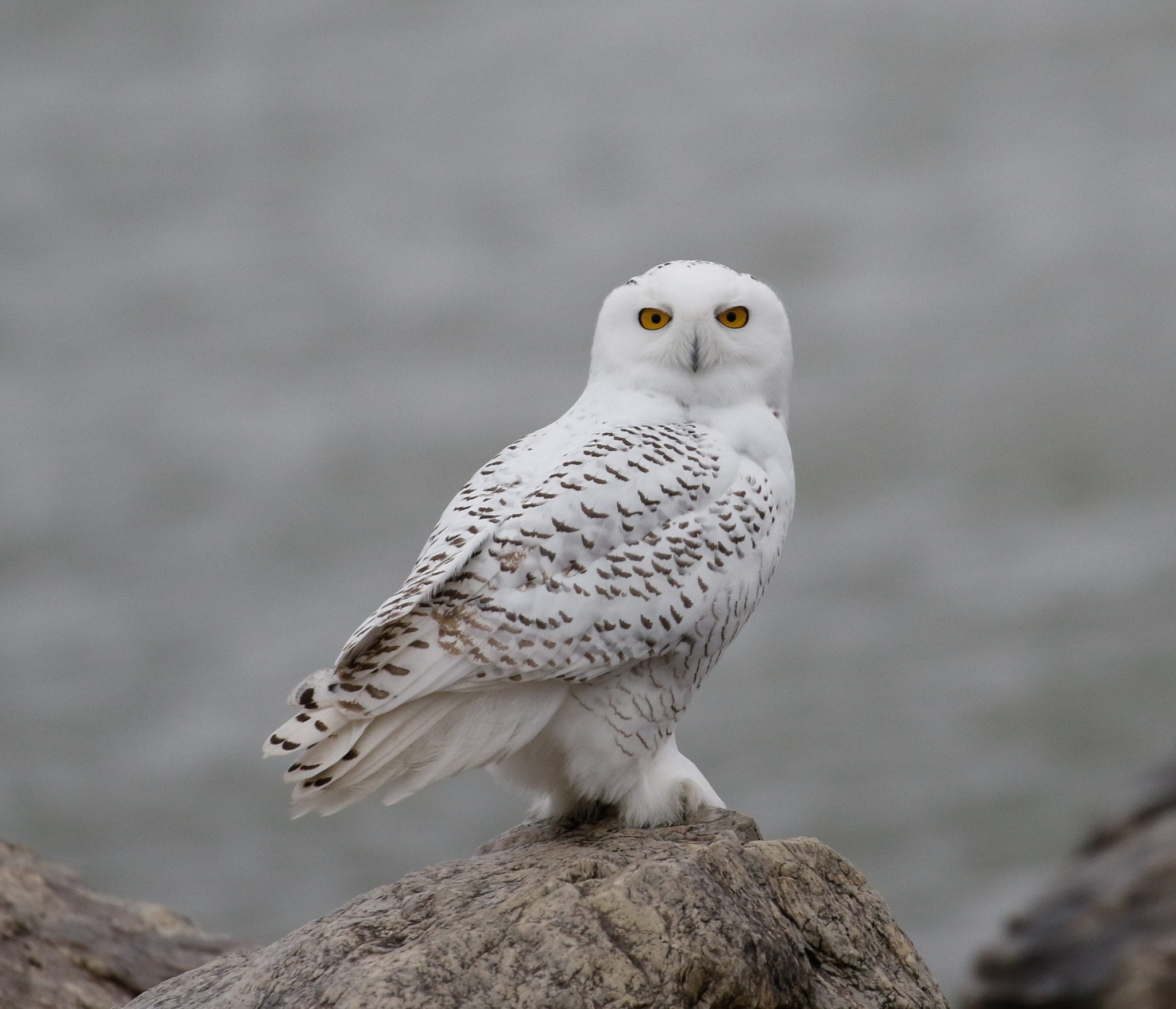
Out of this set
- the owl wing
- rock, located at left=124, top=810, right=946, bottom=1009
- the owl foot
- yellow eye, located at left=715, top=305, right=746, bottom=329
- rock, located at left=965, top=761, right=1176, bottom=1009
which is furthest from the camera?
rock, located at left=965, top=761, right=1176, bottom=1009

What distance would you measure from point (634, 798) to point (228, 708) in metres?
13.4

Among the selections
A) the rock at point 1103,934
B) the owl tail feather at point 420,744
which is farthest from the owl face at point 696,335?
the rock at point 1103,934

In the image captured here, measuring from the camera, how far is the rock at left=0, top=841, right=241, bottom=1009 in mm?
3729

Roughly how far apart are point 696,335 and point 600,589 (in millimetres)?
721

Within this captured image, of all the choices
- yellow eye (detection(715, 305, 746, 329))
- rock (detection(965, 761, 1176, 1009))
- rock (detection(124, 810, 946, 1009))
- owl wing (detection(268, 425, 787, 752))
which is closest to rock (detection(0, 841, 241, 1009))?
rock (detection(124, 810, 946, 1009))

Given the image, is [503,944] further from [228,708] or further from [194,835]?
[228,708]

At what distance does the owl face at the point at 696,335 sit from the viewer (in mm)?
3676

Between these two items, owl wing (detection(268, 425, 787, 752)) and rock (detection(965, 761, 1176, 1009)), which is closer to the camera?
owl wing (detection(268, 425, 787, 752))

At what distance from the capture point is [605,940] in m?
2.95

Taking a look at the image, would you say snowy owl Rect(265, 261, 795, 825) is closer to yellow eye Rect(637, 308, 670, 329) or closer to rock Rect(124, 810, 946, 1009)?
yellow eye Rect(637, 308, 670, 329)

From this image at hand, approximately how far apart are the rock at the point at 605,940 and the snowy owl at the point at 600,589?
0.24 metres

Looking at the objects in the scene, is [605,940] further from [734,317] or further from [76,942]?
[76,942]

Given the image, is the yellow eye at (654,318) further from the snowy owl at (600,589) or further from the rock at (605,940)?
the rock at (605,940)

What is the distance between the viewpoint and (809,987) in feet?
10.3
